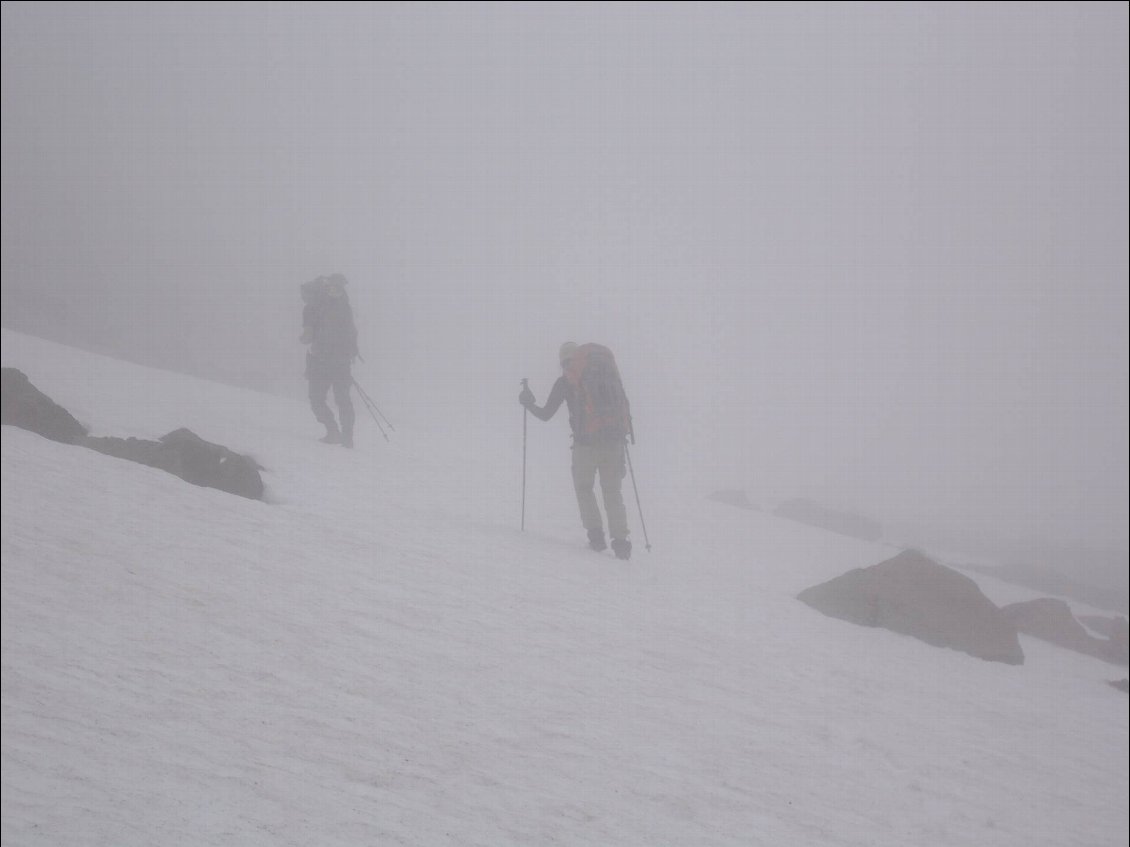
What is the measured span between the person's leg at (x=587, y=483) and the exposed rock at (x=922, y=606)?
12.5 ft

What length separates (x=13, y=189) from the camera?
96.2 m

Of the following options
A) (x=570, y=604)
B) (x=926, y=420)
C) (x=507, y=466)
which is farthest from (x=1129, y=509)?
(x=570, y=604)

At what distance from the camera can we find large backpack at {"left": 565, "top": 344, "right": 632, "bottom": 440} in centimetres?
973

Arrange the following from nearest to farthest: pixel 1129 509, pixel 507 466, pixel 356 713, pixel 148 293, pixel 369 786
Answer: pixel 369 786 < pixel 356 713 < pixel 507 466 < pixel 148 293 < pixel 1129 509

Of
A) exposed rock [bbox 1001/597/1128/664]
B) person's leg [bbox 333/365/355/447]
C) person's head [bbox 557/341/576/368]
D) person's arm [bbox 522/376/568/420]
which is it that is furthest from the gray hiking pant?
exposed rock [bbox 1001/597/1128/664]

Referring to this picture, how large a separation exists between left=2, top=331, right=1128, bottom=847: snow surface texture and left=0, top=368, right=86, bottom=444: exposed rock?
207mm

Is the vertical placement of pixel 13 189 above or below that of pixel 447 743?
above

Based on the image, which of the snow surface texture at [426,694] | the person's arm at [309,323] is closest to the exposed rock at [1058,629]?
the snow surface texture at [426,694]

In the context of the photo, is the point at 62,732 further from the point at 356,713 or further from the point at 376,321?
the point at 376,321

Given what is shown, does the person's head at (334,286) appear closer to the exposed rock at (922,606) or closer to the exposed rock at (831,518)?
the exposed rock at (922,606)

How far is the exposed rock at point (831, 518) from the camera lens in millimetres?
35188

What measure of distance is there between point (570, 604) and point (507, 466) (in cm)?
1037

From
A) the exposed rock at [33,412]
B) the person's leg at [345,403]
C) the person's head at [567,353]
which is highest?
the person's head at [567,353]

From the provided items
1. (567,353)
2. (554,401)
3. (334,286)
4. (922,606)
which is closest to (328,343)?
(334,286)
